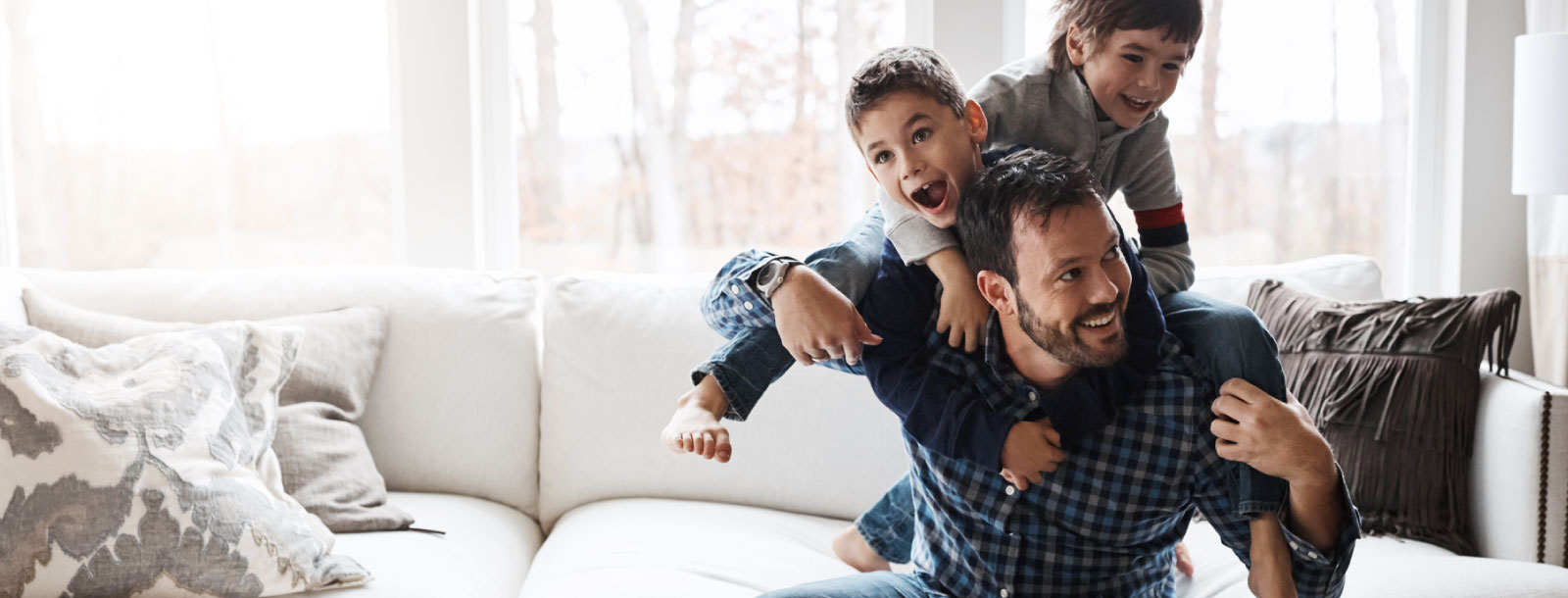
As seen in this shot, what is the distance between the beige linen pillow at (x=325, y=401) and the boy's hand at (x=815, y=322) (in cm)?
100

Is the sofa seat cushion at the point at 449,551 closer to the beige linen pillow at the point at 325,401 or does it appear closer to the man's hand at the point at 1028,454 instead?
the beige linen pillow at the point at 325,401

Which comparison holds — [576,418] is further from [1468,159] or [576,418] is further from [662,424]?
[1468,159]

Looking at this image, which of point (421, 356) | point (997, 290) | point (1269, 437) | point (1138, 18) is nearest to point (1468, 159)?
point (1138, 18)

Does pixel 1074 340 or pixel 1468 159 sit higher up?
pixel 1468 159

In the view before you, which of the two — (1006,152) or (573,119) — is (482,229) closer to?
(573,119)

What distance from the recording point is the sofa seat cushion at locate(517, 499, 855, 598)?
1736mm

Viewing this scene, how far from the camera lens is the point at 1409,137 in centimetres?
290

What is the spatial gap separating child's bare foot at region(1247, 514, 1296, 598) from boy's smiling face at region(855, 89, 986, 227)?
504 millimetres

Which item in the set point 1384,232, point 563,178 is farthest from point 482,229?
point 1384,232

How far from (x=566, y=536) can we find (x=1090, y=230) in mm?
1188

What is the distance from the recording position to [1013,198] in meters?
1.27

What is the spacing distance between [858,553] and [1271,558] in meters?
0.65

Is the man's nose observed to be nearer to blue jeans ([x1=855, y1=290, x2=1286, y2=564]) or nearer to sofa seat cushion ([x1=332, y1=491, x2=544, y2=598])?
blue jeans ([x1=855, y1=290, x2=1286, y2=564])

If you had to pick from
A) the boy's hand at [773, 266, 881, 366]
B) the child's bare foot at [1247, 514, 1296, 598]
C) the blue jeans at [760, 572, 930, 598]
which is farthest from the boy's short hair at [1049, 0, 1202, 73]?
the blue jeans at [760, 572, 930, 598]
